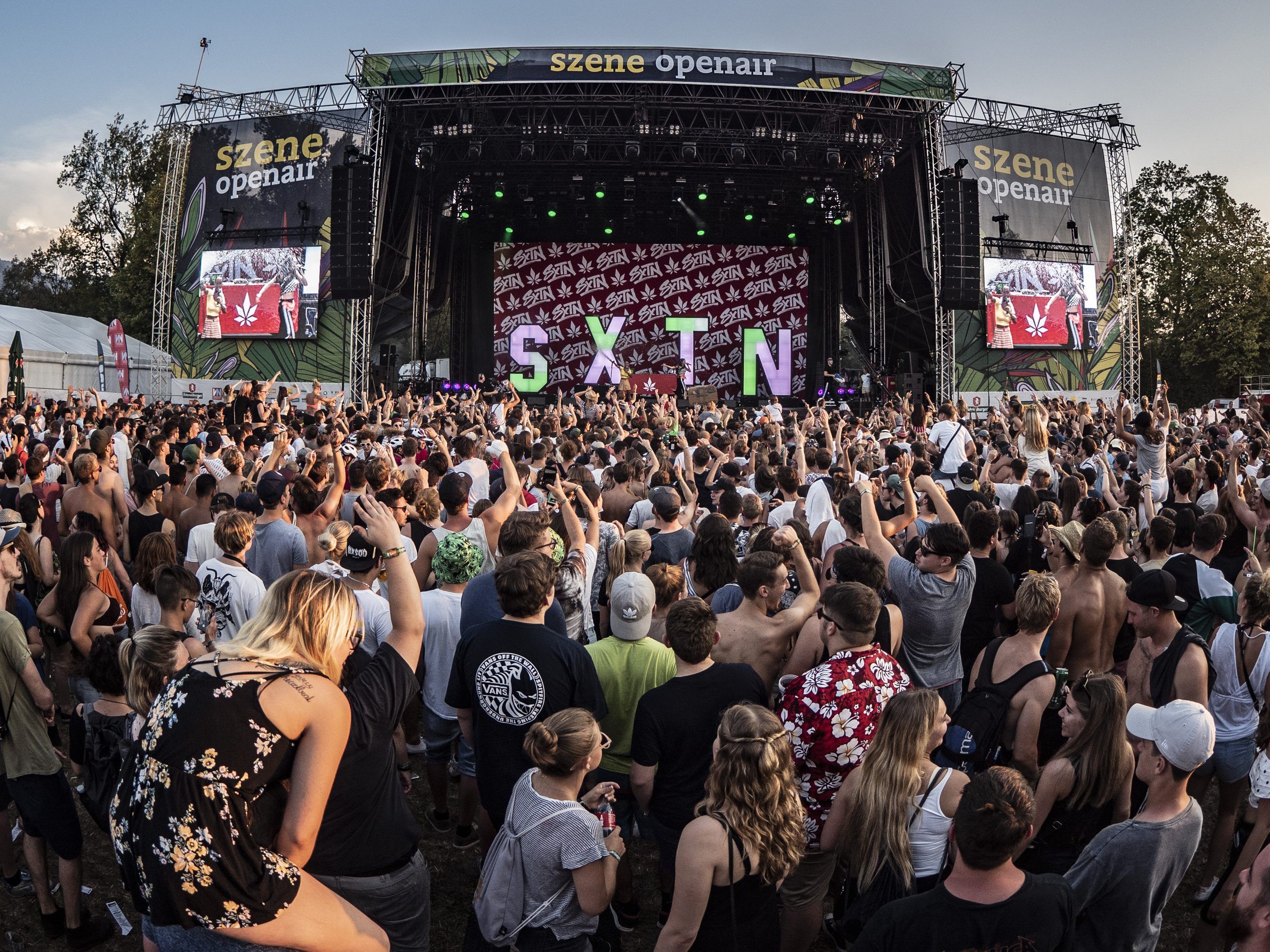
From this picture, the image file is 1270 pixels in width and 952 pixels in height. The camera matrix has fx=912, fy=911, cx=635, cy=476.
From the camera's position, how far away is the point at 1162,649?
3.43m

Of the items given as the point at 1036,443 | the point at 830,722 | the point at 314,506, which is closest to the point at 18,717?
the point at 314,506

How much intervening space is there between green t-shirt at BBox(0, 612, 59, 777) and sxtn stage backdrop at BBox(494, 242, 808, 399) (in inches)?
862

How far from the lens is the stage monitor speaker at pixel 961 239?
16.7 m

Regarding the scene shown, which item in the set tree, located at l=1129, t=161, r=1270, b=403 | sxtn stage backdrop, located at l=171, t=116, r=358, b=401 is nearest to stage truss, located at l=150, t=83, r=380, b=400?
sxtn stage backdrop, located at l=171, t=116, r=358, b=401

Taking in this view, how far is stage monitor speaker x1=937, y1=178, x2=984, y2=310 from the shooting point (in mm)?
16672

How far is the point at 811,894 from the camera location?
2.99 metres

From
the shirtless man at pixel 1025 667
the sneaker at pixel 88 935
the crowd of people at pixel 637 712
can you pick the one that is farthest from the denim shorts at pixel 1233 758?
the sneaker at pixel 88 935

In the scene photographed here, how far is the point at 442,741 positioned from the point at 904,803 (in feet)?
7.76

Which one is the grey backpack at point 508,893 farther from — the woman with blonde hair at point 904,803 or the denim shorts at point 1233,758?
the denim shorts at point 1233,758

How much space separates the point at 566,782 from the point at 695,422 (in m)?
9.53

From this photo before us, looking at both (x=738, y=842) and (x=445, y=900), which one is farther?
(x=445, y=900)

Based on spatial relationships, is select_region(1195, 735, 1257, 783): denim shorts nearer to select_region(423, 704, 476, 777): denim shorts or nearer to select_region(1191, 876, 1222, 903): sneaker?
select_region(1191, 876, 1222, 903): sneaker

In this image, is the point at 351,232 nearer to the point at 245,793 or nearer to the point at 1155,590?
the point at 1155,590

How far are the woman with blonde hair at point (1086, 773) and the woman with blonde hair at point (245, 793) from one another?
192 cm
